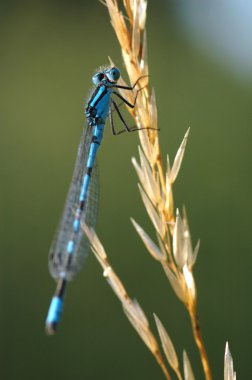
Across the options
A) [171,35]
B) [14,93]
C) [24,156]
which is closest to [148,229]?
[24,156]

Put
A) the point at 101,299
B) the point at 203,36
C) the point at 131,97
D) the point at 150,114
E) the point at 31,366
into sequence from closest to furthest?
the point at 150,114, the point at 131,97, the point at 31,366, the point at 101,299, the point at 203,36

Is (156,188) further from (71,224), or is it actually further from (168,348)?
(71,224)

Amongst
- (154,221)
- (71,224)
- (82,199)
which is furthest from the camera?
(82,199)

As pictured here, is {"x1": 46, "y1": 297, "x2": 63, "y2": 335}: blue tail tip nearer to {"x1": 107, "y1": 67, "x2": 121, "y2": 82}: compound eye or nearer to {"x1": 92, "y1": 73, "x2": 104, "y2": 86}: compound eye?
{"x1": 107, "y1": 67, "x2": 121, "y2": 82}: compound eye

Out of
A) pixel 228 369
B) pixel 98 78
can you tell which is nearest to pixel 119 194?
pixel 98 78

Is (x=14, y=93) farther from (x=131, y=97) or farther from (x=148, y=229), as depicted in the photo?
(x=131, y=97)

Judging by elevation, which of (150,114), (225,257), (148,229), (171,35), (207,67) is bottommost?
(225,257)

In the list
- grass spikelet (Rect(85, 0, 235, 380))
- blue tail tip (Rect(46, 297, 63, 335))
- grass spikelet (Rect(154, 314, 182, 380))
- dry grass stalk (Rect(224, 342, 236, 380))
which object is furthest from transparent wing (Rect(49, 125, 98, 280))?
dry grass stalk (Rect(224, 342, 236, 380))
